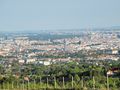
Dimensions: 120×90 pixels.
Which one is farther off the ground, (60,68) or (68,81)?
(68,81)

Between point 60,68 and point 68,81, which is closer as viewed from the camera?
point 68,81

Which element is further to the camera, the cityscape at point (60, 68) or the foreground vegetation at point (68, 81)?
the cityscape at point (60, 68)

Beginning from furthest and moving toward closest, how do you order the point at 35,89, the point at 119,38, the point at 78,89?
the point at 119,38
the point at 35,89
the point at 78,89

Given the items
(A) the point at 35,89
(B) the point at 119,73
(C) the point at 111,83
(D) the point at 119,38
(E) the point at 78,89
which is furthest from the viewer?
(D) the point at 119,38

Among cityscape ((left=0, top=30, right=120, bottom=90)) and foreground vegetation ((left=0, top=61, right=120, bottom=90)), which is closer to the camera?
foreground vegetation ((left=0, top=61, right=120, bottom=90))

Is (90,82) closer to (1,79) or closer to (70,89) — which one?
(70,89)

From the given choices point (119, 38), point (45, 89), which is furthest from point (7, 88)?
point (119, 38)

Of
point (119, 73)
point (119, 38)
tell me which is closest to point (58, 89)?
point (119, 73)

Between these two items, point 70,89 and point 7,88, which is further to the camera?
point 7,88

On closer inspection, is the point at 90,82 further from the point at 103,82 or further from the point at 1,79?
the point at 1,79
